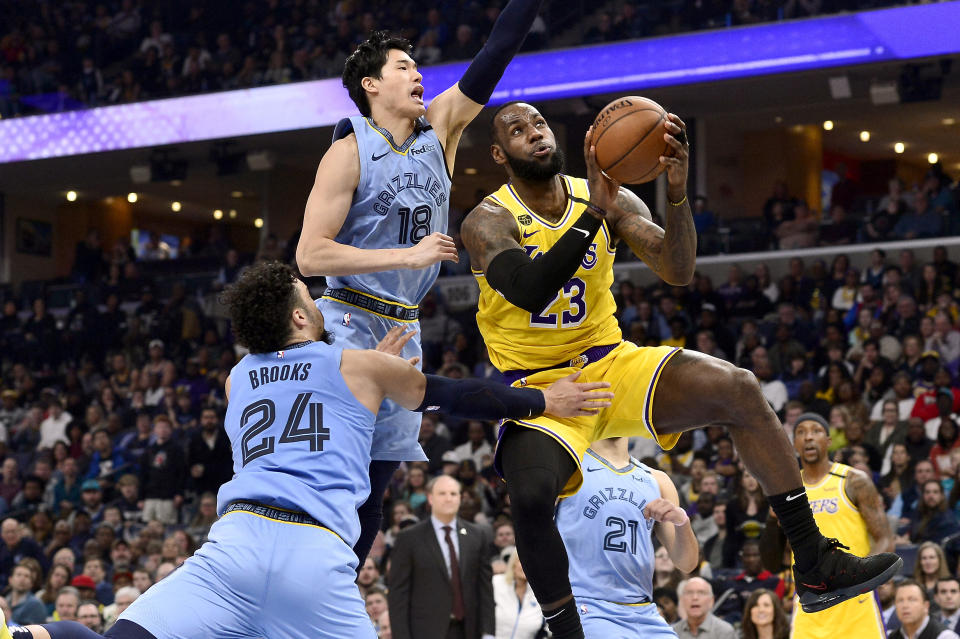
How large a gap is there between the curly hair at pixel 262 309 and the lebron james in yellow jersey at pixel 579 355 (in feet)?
2.83

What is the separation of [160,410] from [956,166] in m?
14.7

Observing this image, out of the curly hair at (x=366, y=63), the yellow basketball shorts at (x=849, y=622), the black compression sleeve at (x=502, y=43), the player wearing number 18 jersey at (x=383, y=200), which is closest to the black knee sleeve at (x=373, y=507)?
the player wearing number 18 jersey at (x=383, y=200)

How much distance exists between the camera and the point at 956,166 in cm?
2231

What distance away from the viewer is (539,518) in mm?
4652

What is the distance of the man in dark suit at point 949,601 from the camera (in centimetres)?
848

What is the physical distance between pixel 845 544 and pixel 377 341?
3781mm

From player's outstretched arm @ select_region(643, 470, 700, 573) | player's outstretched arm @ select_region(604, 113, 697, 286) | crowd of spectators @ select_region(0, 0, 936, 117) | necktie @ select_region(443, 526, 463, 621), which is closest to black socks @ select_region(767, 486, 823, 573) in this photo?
player's outstretched arm @ select_region(604, 113, 697, 286)

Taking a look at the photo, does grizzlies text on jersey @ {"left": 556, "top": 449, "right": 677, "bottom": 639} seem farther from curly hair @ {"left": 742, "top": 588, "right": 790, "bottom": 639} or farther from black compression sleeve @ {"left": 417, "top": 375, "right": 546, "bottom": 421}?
black compression sleeve @ {"left": 417, "top": 375, "right": 546, "bottom": 421}

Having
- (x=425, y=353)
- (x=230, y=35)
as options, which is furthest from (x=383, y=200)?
(x=230, y=35)

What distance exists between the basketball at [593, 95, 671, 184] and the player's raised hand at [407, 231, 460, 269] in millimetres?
701

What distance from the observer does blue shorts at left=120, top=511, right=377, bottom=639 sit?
387 centimetres

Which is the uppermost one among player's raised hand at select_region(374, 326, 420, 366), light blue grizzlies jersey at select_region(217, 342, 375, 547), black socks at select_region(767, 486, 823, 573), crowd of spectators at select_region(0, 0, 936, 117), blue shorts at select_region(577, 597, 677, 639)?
crowd of spectators at select_region(0, 0, 936, 117)

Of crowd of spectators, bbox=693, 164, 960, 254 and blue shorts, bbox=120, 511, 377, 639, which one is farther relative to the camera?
crowd of spectators, bbox=693, 164, 960, 254

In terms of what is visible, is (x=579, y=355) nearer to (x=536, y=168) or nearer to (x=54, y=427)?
(x=536, y=168)
